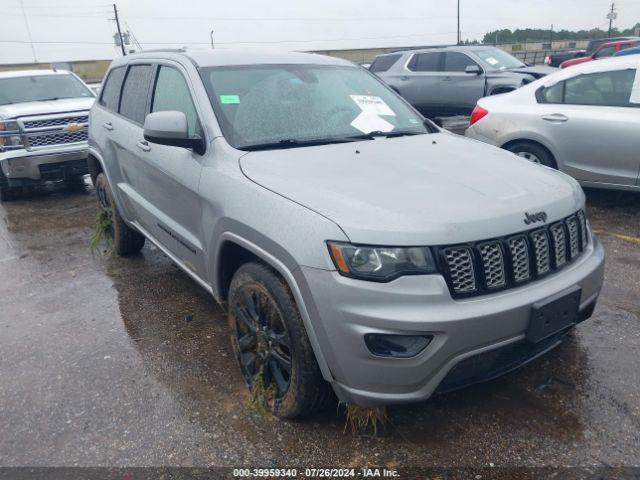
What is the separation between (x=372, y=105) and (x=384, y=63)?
988cm

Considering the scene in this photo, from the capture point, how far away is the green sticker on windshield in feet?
10.4

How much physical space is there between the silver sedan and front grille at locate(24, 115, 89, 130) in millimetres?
5461

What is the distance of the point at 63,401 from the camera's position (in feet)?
9.80

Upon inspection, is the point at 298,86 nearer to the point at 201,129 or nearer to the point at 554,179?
the point at 201,129

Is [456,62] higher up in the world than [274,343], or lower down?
higher up

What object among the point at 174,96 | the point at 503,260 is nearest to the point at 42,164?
the point at 174,96

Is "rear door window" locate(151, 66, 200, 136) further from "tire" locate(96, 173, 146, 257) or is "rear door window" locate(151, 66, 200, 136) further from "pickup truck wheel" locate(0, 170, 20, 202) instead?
"pickup truck wheel" locate(0, 170, 20, 202)

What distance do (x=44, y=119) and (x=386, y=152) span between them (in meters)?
6.04

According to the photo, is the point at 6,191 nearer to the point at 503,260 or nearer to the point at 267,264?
the point at 267,264

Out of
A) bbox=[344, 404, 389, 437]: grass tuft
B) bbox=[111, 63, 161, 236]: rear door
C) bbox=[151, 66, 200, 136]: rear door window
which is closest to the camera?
bbox=[344, 404, 389, 437]: grass tuft

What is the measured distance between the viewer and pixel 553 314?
2.34 m

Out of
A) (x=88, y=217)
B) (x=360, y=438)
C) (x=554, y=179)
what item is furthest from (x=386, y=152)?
(x=88, y=217)

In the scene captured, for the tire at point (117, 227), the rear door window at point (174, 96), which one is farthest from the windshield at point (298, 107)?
the tire at point (117, 227)

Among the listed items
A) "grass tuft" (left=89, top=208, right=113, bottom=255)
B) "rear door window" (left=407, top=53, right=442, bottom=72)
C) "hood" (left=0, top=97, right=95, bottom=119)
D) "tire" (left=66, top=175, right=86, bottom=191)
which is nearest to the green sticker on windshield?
"grass tuft" (left=89, top=208, right=113, bottom=255)
